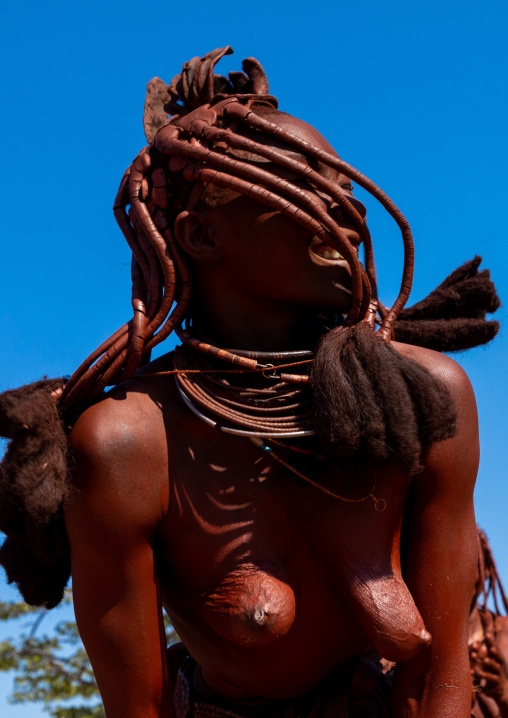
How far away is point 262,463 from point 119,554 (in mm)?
508

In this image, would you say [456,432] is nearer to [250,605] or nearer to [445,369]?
[445,369]

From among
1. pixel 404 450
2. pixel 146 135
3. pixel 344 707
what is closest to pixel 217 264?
pixel 146 135

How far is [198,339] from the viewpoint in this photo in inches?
112

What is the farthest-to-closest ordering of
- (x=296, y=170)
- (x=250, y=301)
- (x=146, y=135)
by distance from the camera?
(x=146, y=135), (x=250, y=301), (x=296, y=170)

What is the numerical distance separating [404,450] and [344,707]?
89cm

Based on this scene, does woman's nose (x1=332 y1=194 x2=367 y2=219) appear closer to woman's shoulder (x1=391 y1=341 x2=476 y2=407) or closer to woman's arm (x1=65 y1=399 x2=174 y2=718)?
woman's shoulder (x1=391 y1=341 x2=476 y2=407)

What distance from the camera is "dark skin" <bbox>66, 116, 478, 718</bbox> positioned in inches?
104

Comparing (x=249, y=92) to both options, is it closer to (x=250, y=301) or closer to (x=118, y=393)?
(x=250, y=301)

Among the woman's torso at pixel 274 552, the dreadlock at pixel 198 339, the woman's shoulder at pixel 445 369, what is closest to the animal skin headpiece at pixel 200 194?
the dreadlock at pixel 198 339

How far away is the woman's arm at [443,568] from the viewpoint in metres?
2.68

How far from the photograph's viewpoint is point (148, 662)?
266cm

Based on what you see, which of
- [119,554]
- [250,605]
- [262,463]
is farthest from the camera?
[262,463]

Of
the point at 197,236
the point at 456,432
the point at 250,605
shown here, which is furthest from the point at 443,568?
the point at 197,236

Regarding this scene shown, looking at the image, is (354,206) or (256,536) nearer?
(256,536)
